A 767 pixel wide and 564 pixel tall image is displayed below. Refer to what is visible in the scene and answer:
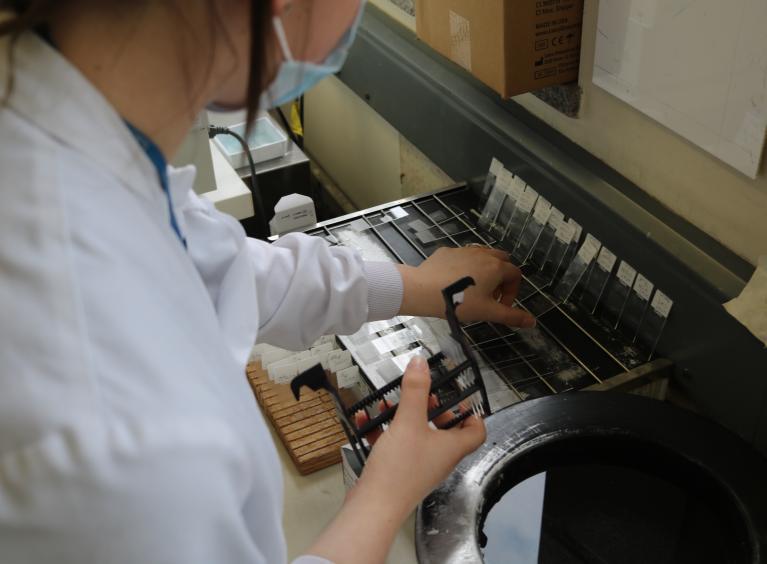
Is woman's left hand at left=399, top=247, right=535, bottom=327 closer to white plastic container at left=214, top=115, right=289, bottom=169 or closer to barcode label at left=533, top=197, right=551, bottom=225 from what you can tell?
barcode label at left=533, top=197, right=551, bottom=225

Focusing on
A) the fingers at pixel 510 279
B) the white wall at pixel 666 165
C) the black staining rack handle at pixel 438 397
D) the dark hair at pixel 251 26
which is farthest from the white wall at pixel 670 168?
the dark hair at pixel 251 26

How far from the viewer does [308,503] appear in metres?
1.22

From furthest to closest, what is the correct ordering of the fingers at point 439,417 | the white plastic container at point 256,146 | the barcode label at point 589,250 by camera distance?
the white plastic container at point 256,146
the barcode label at point 589,250
the fingers at point 439,417

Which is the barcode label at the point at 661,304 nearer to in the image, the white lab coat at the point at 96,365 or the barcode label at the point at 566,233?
the barcode label at the point at 566,233

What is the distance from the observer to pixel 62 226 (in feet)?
1.75

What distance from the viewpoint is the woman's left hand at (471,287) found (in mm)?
1164

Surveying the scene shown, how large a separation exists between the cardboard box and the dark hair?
620mm

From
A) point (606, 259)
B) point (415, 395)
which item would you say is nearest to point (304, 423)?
point (415, 395)

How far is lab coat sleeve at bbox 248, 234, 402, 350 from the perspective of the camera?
3.49ft

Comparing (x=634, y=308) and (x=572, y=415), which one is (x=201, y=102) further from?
(x=634, y=308)

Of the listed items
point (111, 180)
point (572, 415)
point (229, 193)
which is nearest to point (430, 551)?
point (572, 415)

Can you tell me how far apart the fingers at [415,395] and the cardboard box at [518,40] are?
519 mm

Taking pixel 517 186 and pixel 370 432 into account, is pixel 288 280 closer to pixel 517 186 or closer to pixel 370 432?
pixel 370 432

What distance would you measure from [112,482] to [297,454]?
75 centimetres
